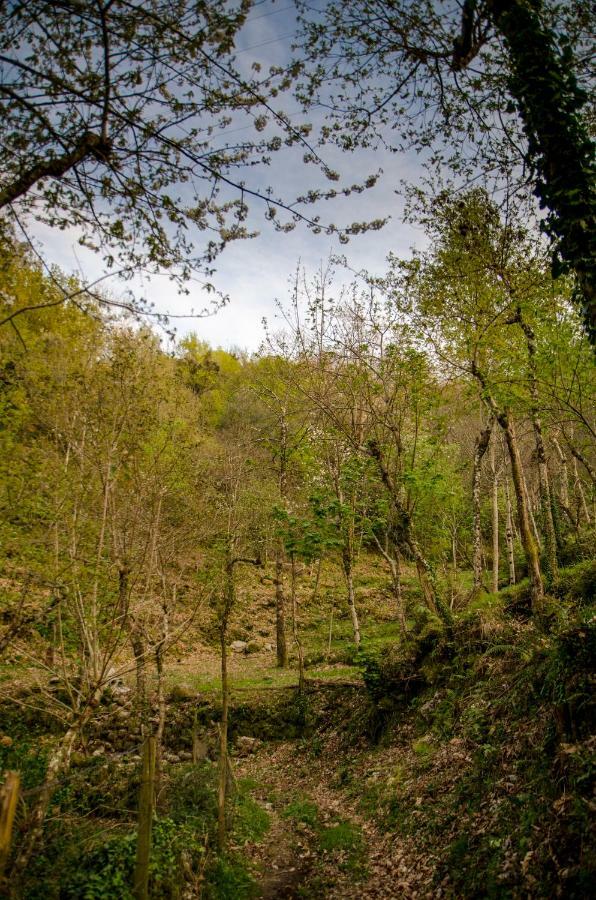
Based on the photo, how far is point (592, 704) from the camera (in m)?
4.73

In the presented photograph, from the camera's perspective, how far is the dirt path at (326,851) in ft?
18.6

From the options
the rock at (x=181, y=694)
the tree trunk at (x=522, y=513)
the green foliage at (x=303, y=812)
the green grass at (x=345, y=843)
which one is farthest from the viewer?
the rock at (x=181, y=694)

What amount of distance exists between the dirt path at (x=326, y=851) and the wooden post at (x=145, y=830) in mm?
2601

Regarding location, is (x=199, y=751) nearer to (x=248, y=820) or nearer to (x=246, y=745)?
(x=248, y=820)

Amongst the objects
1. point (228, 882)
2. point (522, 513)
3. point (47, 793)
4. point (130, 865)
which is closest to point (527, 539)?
point (522, 513)

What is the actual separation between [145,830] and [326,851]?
3662 millimetres

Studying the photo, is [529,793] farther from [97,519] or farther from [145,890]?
[97,519]

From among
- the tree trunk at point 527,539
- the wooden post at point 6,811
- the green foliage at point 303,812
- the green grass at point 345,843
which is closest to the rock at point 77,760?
the green foliage at point 303,812

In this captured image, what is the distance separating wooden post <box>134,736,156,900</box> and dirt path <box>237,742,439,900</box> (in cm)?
260

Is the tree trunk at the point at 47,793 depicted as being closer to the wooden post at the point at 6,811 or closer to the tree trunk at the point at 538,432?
the wooden post at the point at 6,811

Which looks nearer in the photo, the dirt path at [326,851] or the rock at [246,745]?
the dirt path at [326,851]

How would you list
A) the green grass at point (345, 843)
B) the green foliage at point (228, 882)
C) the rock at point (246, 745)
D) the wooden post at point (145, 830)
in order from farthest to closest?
the rock at point (246, 745)
the green grass at point (345, 843)
the green foliage at point (228, 882)
the wooden post at point (145, 830)

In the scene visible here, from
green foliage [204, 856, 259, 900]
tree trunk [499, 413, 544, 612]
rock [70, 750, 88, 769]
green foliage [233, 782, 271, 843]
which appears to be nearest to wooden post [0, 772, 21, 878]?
green foliage [204, 856, 259, 900]

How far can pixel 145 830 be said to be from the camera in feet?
14.8
